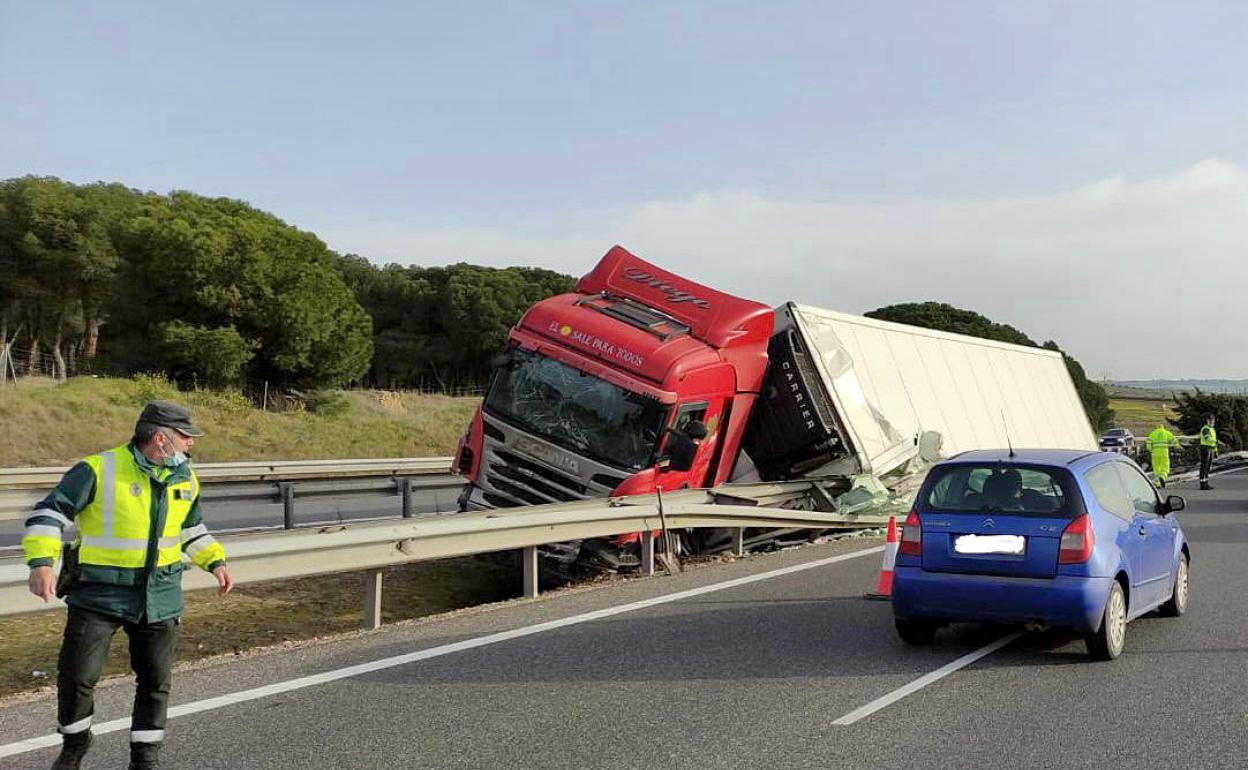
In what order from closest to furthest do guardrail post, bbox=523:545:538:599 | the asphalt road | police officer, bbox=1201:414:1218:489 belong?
the asphalt road
guardrail post, bbox=523:545:538:599
police officer, bbox=1201:414:1218:489

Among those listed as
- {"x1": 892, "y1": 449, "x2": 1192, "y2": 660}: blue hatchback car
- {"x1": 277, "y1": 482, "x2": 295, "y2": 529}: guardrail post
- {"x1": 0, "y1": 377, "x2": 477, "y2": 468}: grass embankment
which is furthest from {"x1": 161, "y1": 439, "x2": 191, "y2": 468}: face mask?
{"x1": 0, "y1": 377, "x2": 477, "y2": 468}: grass embankment

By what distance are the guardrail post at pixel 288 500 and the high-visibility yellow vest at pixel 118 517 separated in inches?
411

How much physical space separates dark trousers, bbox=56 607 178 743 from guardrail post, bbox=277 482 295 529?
33.8 ft

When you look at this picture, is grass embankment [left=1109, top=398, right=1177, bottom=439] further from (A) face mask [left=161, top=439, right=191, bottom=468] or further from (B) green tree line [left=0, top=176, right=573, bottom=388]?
(A) face mask [left=161, top=439, right=191, bottom=468]

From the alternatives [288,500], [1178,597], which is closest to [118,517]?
[1178,597]

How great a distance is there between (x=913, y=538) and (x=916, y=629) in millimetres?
638

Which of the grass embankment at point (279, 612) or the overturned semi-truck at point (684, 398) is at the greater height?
the overturned semi-truck at point (684, 398)

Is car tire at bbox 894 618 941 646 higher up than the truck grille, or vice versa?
the truck grille

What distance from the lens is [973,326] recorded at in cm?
9625

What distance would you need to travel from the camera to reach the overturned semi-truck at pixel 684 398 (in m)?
12.7

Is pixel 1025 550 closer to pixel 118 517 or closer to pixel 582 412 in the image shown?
pixel 118 517

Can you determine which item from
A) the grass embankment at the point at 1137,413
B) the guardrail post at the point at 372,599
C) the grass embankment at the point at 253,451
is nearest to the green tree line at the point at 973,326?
the grass embankment at the point at 1137,413

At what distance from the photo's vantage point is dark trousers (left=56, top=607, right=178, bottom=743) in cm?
479

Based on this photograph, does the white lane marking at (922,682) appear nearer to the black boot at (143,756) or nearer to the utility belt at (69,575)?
the black boot at (143,756)
